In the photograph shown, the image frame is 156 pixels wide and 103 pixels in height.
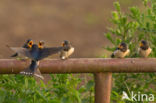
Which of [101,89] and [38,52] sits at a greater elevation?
[38,52]

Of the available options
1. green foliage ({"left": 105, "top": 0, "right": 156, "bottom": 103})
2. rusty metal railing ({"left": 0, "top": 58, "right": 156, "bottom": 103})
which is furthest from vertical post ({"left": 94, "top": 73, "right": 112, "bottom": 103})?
green foliage ({"left": 105, "top": 0, "right": 156, "bottom": 103})

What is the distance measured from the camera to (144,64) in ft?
14.1

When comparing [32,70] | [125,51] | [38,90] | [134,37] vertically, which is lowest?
[38,90]

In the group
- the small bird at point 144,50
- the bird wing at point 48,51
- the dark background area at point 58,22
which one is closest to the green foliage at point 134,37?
the small bird at point 144,50

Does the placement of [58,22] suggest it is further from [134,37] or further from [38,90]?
[38,90]

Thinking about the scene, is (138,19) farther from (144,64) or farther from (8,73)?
(8,73)

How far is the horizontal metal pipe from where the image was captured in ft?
13.6

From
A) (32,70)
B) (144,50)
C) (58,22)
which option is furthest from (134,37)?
(58,22)

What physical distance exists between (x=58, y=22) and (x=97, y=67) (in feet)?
37.9

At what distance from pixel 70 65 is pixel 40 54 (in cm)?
34

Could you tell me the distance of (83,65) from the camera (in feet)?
13.8

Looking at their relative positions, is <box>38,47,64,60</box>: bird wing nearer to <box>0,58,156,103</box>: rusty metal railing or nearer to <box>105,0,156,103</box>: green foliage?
<box>0,58,156,103</box>: rusty metal railing

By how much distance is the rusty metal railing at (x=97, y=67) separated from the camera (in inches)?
163

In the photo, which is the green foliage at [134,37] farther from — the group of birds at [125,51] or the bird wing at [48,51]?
the bird wing at [48,51]
